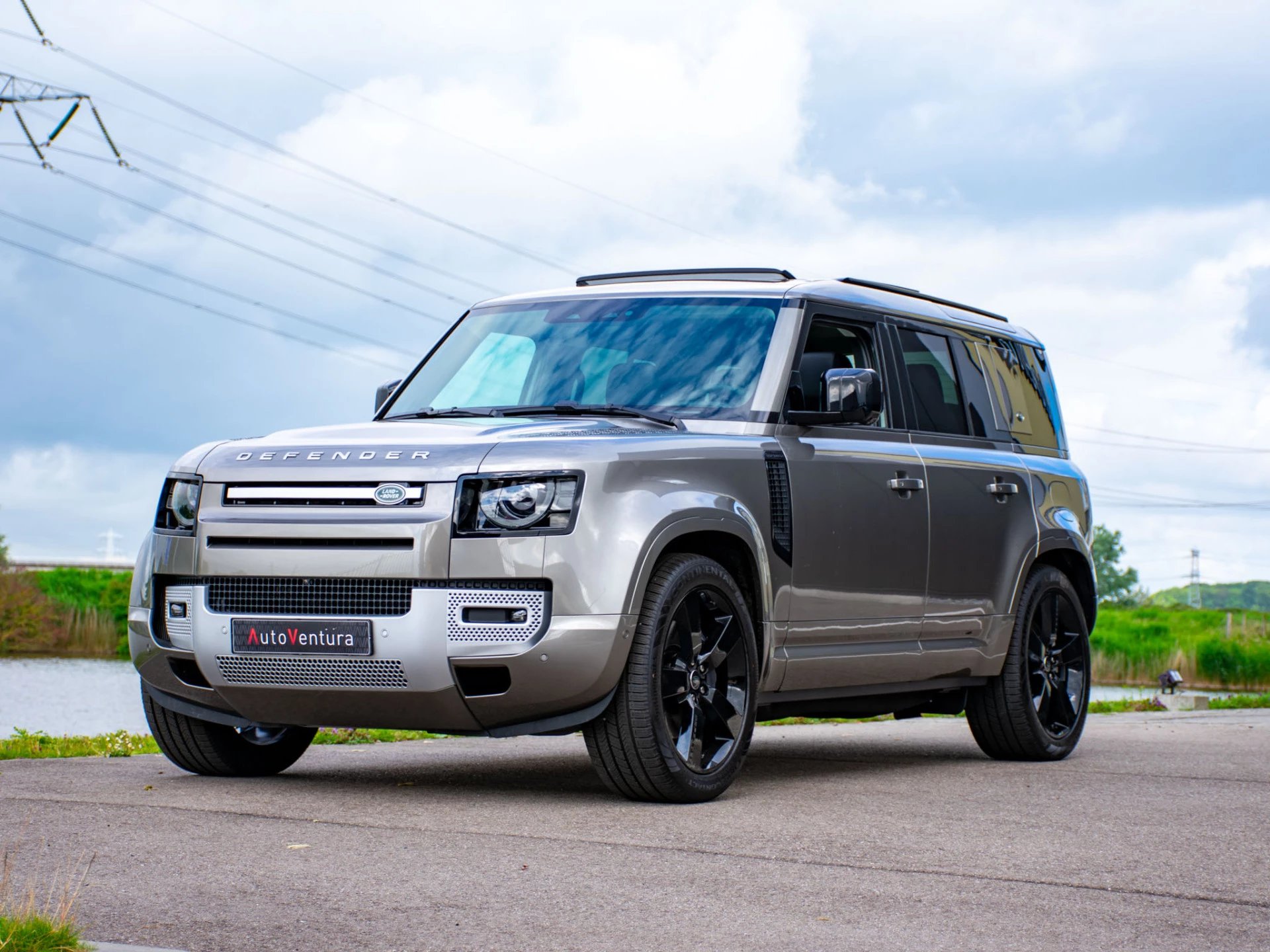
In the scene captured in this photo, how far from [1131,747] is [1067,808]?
13.1 ft

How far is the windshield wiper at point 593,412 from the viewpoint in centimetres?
726

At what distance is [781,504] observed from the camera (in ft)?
24.1

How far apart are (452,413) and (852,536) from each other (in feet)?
6.35

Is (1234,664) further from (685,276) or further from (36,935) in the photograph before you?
(36,935)

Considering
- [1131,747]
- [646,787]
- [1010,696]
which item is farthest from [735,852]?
[1131,747]

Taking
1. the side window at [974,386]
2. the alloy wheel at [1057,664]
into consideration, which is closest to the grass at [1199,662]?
the alloy wheel at [1057,664]

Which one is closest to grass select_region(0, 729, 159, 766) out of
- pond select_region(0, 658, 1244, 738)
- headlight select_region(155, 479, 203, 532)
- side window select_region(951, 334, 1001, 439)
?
headlight select_region(155, 479, 203, 532)

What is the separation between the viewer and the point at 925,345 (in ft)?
29.6

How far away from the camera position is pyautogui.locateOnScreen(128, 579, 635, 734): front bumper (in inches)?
247

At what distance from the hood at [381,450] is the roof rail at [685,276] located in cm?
153

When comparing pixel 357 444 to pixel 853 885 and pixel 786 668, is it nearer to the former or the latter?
pixel 786 668

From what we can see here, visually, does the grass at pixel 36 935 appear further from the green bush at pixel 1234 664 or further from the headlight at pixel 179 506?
the green bush at pixel 1234 664

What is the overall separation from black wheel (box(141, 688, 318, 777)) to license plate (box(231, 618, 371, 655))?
784 millimetres

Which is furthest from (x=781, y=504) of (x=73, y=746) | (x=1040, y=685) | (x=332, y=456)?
(x=73, y=746)
